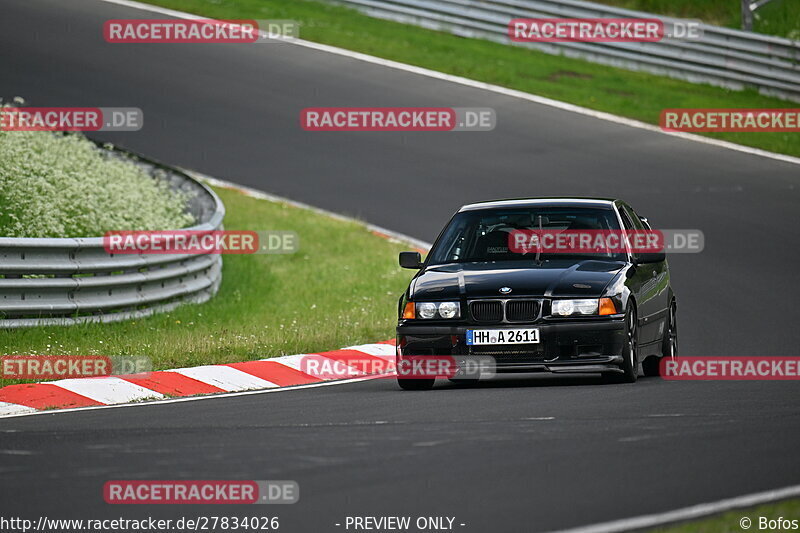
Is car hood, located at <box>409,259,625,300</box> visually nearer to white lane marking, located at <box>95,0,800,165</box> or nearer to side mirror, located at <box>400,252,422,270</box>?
side mirror, located at <box>400,252,422,270</box>

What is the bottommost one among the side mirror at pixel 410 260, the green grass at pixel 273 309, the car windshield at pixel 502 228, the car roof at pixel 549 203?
the green grass at pixel 273 309

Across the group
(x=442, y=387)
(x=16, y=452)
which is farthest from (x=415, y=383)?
(x=16, y=452)

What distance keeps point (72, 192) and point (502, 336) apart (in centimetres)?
729

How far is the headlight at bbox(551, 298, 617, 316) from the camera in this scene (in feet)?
34.9

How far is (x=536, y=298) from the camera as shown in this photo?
10.7 metres

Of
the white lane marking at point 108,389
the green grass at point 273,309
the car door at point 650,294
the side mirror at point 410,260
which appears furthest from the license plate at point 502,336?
the green grass at point 273,309

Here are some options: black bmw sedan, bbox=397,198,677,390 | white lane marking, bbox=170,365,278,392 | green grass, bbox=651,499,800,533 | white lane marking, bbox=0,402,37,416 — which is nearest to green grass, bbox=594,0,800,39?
black bmw sedan, bbox=397,198,677,390

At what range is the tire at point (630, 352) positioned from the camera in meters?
10.8

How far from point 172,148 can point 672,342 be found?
12.6 meters

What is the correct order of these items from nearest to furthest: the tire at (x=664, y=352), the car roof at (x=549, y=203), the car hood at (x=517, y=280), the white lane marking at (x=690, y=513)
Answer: the white lane marking at (x=690, y=513) → the car hood at (x=517, y=280) → the car roof at (x=549, y=203) → the tire at (x=664, y=352)

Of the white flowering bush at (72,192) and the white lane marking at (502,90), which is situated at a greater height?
the white lane marking at (502,90)

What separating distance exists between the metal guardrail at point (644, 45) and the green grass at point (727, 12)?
1.82 metres

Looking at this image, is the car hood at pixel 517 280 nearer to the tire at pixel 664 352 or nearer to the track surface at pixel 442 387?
the track surface at pixel 442 387

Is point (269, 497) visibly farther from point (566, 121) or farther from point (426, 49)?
point (426, 49)
